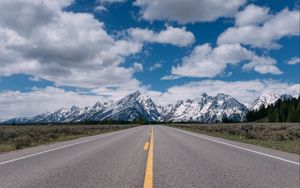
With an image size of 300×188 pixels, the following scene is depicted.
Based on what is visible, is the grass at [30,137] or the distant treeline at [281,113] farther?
the distant treeline at [281,113]

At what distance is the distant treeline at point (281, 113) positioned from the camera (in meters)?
115

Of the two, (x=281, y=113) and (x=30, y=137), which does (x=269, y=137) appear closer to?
(x=30, y=137)

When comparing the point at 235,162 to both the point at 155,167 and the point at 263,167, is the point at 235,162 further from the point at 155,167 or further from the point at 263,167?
the point at 155,167

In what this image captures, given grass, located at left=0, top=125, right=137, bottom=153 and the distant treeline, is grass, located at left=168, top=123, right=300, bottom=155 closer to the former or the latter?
grass, located at left=0, top=125, right=137, bottom=153

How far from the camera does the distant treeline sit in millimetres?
114650

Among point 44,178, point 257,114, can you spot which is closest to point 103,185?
point 44,178

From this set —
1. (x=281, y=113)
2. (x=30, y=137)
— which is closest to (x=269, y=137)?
(x=30, y=137)

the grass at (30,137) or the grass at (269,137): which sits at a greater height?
the grass at (269,137)

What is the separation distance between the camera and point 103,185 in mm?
6469

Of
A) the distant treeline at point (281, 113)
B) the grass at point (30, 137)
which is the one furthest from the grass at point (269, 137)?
the distant treeline at point (281, 113)

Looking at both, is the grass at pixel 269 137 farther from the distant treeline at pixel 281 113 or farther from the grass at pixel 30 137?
the distant treeline at pixel 281 113

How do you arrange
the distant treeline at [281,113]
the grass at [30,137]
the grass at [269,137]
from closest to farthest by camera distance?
the grass at [269,137]
the grass at [30,137]
the distant treeline at [281,113]

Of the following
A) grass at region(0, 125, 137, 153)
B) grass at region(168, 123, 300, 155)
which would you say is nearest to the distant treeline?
grass at region(168, 123, 300, 155)

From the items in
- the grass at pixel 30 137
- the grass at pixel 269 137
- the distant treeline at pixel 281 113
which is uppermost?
the distant treeline at pixel 281 113
